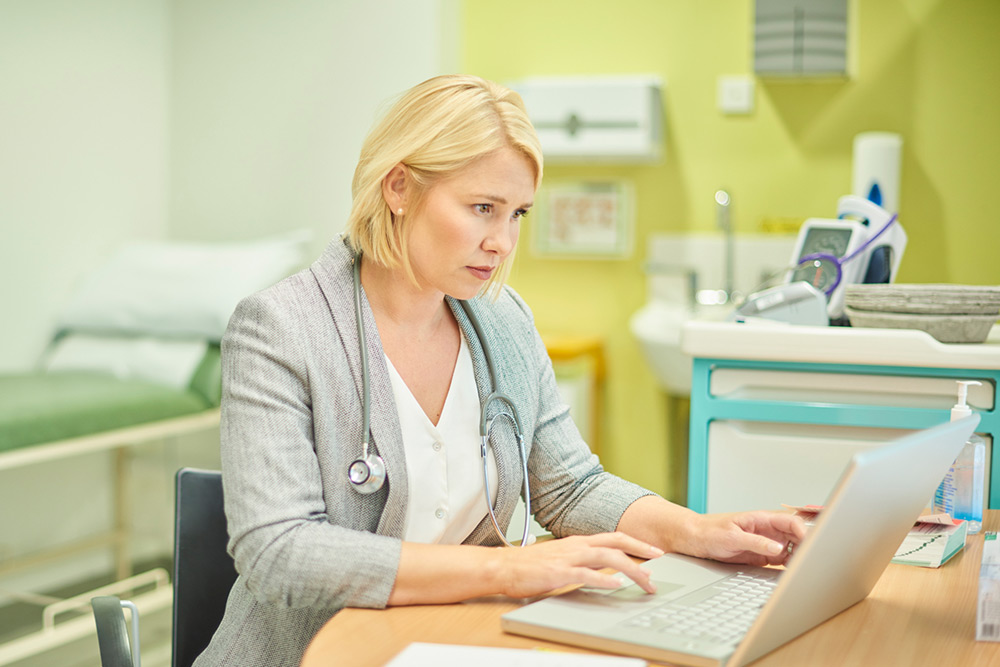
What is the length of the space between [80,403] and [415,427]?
5.16ft

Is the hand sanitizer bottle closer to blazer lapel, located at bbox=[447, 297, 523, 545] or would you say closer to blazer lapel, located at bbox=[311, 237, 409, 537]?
blazer lapel, located at bbox=[447, 297, 523, 545]

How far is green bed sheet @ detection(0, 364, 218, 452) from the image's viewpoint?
2258 mm

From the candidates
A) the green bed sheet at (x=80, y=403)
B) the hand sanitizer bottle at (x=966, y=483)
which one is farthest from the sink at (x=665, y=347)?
the hand sanitizer bottle at (x=966, y=483)

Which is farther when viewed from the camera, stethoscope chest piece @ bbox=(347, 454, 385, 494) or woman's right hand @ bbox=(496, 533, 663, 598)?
stethoscope chest piece @ bbox=(347, 454, 385, 494)

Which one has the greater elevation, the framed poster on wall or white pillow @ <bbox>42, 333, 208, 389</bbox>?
the framed poster on wall

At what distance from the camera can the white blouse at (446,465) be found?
1144 mm

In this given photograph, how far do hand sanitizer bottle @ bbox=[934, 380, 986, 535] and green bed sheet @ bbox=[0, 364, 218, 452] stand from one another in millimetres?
1955

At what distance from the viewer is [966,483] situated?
1185 mm

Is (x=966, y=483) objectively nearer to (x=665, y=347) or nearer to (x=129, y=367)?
(x=665, y=347)

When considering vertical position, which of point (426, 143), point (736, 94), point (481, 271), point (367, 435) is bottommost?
point (367, 435)

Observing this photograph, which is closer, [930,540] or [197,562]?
[930,540]

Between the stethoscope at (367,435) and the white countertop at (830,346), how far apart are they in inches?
22.3

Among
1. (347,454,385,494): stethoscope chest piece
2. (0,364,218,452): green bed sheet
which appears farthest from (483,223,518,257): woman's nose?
(0,364,218,452): green bed sheet

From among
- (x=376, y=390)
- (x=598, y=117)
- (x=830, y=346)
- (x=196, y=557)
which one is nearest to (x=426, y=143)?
(x=376, y=390)
